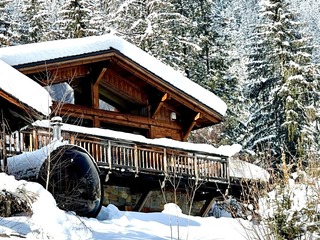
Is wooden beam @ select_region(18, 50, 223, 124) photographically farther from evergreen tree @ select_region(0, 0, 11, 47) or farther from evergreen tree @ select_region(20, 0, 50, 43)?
evergreen tree @ select_region(20, 0, 50, 43)

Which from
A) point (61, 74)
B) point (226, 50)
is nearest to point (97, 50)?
point (61, 74)

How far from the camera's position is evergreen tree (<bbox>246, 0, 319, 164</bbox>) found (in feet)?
104

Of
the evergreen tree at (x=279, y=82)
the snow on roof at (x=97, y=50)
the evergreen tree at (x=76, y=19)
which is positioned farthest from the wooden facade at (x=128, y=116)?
the evergreen tree at (x=76, y=19)

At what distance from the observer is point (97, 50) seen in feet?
66.7

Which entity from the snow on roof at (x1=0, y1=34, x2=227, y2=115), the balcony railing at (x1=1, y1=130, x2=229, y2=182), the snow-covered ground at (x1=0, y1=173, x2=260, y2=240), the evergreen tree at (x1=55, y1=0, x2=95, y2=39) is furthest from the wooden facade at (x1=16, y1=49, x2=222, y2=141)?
the evergreen tree at (x1=55, y1=0, x2=95, y2=39)

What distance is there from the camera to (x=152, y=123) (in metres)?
22.9

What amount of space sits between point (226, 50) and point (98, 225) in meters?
25.4

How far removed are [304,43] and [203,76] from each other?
19.3 feet

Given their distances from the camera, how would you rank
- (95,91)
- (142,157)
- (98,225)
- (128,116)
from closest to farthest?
1. (98,225)
2. (142,157)
3. (95,91)
4. (128,116)

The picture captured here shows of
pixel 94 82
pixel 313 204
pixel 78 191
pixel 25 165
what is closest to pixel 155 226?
pixel 78 191

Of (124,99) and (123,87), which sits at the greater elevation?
(123,87)

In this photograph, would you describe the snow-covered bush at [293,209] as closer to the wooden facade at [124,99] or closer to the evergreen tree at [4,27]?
the wooden facade at [124,99]

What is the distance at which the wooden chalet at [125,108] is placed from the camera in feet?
59.5

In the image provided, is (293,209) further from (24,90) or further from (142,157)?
(142,157)
